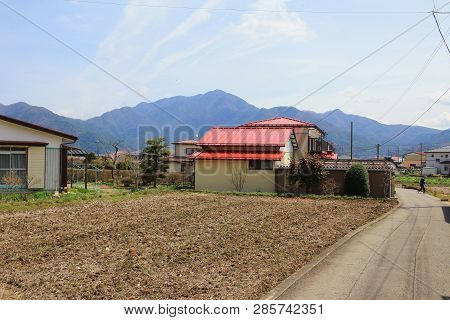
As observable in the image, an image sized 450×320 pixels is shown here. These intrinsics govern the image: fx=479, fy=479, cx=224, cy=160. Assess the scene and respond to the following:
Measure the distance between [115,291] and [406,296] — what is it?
408 cm

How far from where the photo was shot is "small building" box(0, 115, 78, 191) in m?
20.5

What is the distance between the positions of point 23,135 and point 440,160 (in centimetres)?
9243

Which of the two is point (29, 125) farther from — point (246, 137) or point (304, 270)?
point (304, 270)

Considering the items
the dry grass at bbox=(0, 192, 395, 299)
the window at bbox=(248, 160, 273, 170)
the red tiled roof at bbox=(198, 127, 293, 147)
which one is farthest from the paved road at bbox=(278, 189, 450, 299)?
the red tiled roof at bbox=(198, 127, 293, 147)

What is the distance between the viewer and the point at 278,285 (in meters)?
7.21

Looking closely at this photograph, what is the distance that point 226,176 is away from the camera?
29.3 m

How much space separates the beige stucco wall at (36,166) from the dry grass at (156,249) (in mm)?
3959

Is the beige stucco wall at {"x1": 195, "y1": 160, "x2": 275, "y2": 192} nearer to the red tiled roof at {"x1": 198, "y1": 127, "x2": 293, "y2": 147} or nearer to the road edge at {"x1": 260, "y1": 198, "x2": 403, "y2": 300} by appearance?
the red tiled roof at {"x1": 198, "y1": 127, "x2": 293, "y2": 147}

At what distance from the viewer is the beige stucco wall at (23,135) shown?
2073 cm

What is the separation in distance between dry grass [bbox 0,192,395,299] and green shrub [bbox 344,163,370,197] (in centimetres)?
761

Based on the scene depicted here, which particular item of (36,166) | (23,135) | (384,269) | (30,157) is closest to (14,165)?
(30,157)

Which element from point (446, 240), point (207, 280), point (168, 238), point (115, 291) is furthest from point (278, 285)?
point (446, 240)

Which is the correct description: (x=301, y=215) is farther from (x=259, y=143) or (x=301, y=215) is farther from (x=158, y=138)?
(x=158, y=138)
